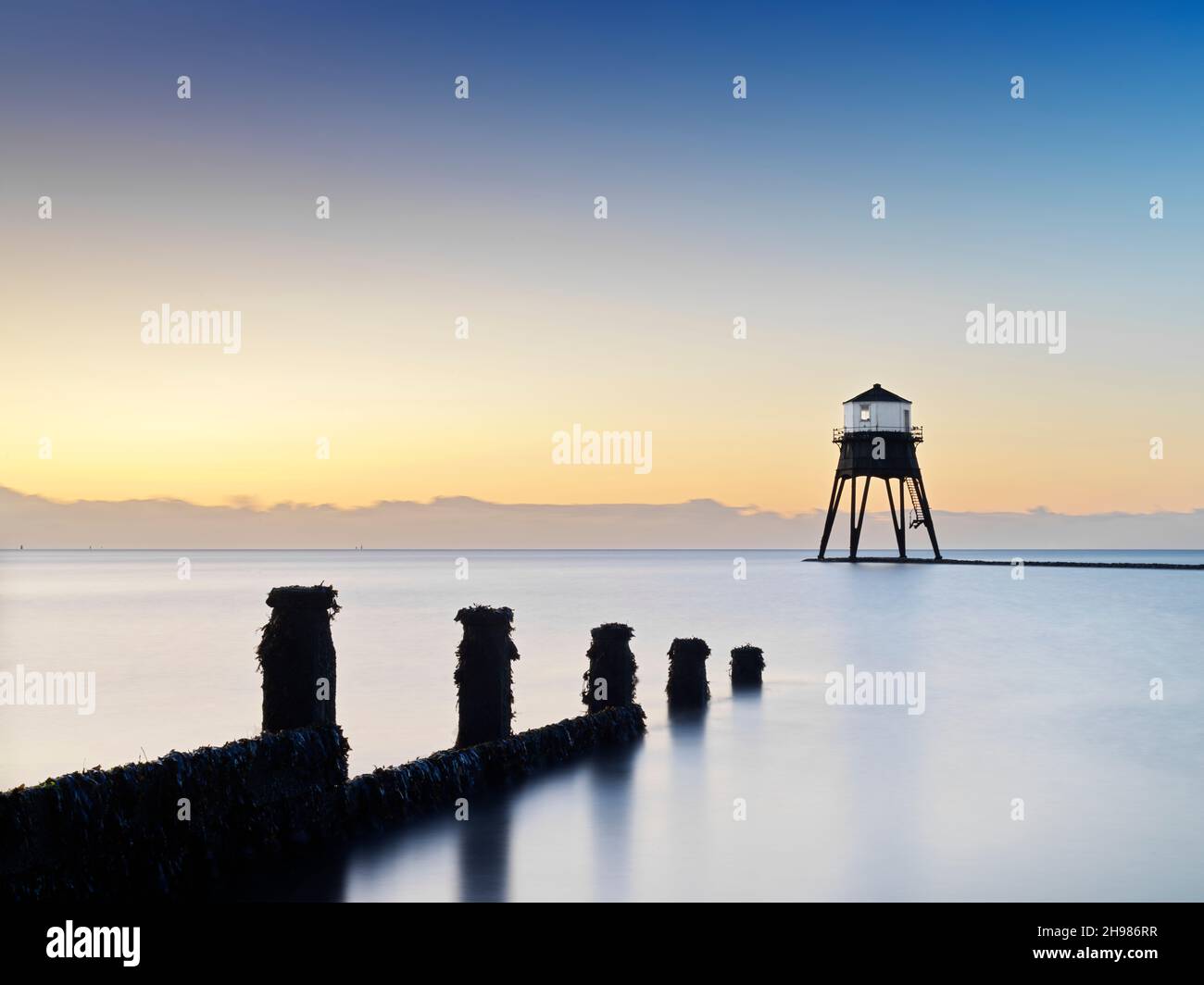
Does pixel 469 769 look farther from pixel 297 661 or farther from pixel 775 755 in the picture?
pixel 775 755

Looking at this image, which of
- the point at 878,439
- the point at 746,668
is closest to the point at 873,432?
the point at 878,439

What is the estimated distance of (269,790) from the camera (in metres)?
9.36

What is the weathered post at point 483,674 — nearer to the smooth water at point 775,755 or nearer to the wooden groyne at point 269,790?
the wooden groyne at point 269,790

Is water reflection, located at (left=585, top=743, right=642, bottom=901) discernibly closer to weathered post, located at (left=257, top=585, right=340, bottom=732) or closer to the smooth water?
the smooth water

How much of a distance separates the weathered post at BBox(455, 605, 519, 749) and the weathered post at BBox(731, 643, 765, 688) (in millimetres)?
10914

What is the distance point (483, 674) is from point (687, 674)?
8.41 m

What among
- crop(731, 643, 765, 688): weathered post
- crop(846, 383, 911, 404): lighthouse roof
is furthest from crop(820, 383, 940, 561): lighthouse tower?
crop(731, 643, 765, 688): weathered post

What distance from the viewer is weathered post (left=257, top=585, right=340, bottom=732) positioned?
9805mm

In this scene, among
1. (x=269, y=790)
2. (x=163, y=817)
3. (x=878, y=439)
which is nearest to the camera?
(x=163, y=817)
